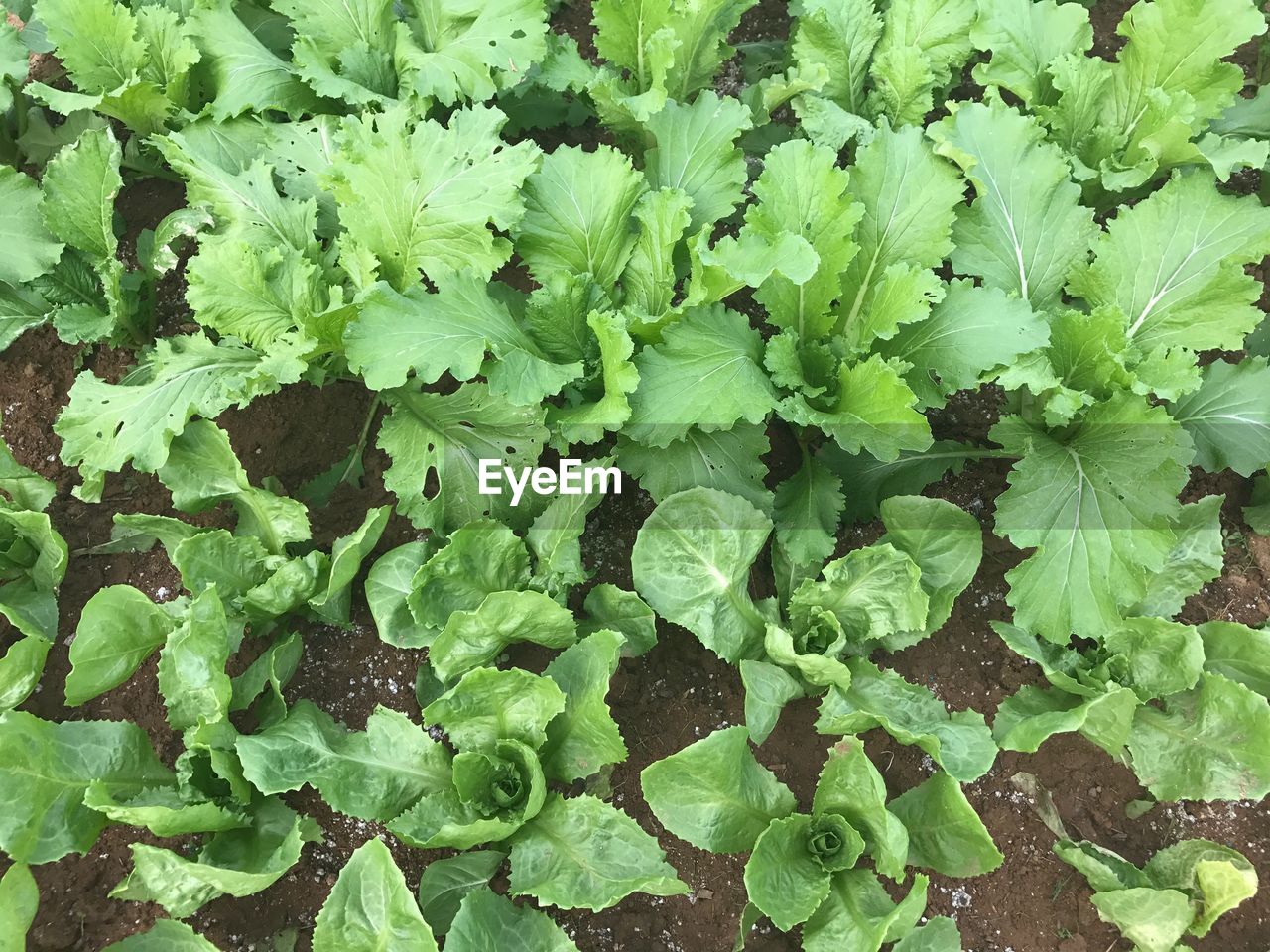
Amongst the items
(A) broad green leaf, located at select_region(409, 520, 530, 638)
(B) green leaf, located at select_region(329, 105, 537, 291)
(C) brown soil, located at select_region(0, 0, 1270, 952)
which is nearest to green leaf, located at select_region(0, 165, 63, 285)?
(C) brown soil, located at select_region(0, 0, 1270, 952)

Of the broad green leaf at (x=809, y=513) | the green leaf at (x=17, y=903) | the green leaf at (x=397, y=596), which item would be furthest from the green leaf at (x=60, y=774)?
the broad green leaf at (x=809, y=513)

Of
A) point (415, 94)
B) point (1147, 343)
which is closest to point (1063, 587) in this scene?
point (1147, 343)

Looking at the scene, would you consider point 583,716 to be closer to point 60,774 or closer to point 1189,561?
point 60,774

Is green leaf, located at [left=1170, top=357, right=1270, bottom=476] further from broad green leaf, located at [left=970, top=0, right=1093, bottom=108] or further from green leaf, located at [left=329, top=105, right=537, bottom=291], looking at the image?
green leaf, located at [left=329, top=105, right=537, bottom=291]

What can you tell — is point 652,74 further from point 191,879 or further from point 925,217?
point 191,879

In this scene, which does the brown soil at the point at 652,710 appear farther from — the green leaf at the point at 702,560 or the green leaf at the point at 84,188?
the green leaf at the point at 84,188
